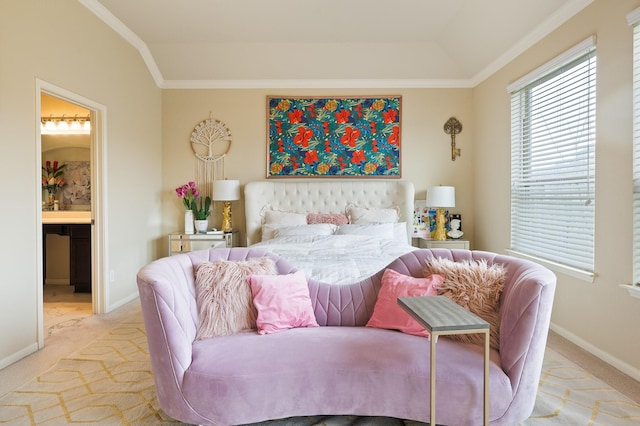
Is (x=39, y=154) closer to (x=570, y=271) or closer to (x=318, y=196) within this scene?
(x=318, y=196)

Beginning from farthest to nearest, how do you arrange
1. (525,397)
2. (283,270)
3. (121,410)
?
1. (283,270)
2. (121,410)
3. (525,397)

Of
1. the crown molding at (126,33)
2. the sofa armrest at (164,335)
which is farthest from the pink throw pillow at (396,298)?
the crown molding at (126,33)

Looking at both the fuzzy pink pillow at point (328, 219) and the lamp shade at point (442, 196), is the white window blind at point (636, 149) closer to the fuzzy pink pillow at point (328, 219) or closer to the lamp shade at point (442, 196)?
the lamp shade at point (442, 196)

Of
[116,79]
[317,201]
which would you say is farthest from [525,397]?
[116,79]

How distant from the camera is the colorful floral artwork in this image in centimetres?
483

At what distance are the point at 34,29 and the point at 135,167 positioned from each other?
68.3 inches

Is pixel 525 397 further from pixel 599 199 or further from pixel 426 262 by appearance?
pixel 599 199

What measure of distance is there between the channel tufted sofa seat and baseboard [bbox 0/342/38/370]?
170cm

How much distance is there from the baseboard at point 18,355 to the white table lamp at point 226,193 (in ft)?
7.53

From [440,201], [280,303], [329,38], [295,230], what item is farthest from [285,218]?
[280,303]

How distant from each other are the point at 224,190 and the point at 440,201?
9.00 feet

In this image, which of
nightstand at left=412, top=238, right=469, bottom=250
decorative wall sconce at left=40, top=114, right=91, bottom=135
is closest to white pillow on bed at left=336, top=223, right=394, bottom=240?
nightstand at left=412, top=238, right=469, bottom=250

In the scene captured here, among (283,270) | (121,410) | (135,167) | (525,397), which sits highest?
(135,167)

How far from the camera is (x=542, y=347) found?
1706mm
